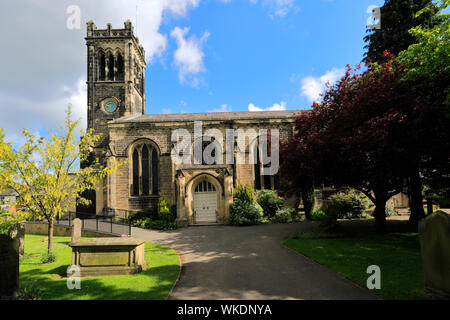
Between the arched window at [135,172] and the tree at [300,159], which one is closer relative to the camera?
the tree at [300,159]

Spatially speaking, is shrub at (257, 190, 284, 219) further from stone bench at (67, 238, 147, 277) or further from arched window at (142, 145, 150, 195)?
stone bench at (67, 238, 147, 277)

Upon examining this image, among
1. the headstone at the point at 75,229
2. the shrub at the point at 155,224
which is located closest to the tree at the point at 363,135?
the shrub at the point at 155,224

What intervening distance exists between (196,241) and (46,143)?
8585 mm

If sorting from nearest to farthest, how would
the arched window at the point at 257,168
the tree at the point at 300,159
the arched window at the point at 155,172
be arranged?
the tree at the point at 300,159, the arched window at the point at 257,168, the arched window at the point at 155,172

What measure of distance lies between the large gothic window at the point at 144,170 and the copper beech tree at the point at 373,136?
1273 centimetres

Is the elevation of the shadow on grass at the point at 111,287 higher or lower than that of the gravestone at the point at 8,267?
lower

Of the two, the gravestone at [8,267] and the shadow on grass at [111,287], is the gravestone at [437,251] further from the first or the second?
the gravestone at [8,267]

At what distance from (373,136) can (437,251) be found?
216 inches

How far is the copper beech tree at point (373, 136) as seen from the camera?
930 cm

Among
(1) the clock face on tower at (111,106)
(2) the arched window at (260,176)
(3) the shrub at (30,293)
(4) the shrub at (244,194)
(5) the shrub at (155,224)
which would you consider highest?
(1) the clock face on tower at (111,106)

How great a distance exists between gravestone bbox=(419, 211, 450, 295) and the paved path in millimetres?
1381

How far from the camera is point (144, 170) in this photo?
21.1m

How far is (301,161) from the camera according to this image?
40.6 ft
